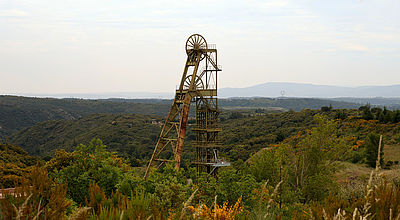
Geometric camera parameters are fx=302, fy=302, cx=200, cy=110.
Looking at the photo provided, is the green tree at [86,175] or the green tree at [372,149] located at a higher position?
the green tree at [86,175]

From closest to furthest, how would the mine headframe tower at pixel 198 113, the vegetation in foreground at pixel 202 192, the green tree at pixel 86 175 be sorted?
the vegetation in foreground at pixel 202 192 < the green tree at pixel 86 175 < the mine headframe tower at pixel 198 113

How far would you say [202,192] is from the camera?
43.5 feet

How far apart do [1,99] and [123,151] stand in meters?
95.0

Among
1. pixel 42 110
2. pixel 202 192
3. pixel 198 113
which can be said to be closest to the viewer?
pixel 202 192

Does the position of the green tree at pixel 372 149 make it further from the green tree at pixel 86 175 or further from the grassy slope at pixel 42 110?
the grassy slope at pixel 42 110

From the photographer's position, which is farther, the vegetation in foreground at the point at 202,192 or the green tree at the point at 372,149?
the green tree at the point at 372,149

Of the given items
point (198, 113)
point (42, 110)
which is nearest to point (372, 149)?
point (198, 113)

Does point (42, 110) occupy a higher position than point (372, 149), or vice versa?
point (372, 149)

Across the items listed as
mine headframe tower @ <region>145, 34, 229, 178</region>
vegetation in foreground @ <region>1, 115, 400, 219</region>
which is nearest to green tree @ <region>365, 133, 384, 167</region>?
vegetation in foreground @ <region>1, 115, 400, 219</region>

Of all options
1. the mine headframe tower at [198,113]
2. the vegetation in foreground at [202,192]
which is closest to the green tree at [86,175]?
the vegetation in foreground at [202,192]

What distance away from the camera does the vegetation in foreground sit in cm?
405

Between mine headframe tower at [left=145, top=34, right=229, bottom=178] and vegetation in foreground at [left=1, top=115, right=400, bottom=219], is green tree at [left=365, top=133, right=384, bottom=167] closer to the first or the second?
vegetation in foreground at [left=1, top=115, right=400, bottom=219]

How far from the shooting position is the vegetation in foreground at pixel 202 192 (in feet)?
13.3

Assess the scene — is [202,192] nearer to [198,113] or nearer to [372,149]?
[198,113]
